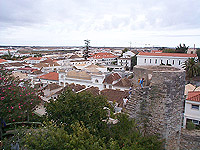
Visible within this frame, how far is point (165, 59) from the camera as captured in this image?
4494 cm

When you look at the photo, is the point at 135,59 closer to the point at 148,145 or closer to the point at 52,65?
the point at 52,65

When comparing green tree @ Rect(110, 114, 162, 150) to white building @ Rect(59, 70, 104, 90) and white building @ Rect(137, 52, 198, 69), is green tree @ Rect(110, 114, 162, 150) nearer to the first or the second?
white building @ Rect(59, 70, 104, 90)

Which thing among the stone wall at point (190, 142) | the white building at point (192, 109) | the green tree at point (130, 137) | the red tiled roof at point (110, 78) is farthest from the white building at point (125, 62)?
the green tree at point (130, 137)

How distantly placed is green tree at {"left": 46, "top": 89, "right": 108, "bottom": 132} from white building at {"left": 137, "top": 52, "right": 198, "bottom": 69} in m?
37.6

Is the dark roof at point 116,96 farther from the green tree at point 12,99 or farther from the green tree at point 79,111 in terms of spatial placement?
the green tree at point 12,99

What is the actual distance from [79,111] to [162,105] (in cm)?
361

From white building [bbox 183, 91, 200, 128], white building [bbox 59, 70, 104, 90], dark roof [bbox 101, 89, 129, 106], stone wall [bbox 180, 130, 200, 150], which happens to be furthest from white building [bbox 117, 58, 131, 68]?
stone wall [bbox 180, 130, 200, 150]

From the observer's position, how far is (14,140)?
7.07 m

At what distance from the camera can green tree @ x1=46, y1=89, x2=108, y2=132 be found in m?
7.59

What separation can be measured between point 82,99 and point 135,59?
4680cm

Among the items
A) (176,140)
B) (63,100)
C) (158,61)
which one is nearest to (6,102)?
(63,100)

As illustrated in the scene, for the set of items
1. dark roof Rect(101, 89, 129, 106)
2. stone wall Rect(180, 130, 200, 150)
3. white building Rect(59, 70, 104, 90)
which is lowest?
stone wall Rect(180, 130, 200, 150)

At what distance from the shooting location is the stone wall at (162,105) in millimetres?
6410

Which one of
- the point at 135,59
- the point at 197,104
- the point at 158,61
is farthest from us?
the point at 135,59
